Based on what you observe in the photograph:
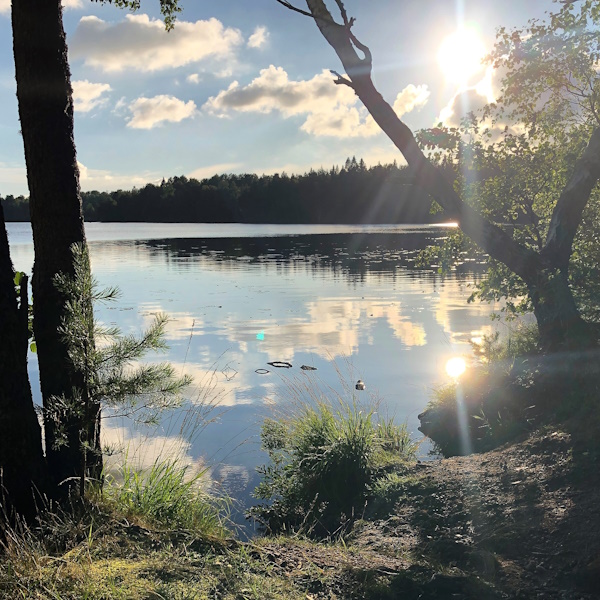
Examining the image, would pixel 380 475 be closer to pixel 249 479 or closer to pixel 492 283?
pixel 249 479

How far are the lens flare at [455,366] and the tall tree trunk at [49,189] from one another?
8751 mm


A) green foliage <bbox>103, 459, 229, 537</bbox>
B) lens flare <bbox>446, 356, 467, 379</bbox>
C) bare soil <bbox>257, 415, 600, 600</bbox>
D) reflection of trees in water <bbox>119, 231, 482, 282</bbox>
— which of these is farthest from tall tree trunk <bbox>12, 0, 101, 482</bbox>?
reflection of trees in water <bbox>119, 231, 482, 282</bbox>

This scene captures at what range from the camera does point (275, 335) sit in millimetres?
15367

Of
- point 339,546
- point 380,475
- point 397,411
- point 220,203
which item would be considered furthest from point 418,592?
point 220,203

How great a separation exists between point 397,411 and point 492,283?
10.7 feet

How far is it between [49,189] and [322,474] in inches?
161

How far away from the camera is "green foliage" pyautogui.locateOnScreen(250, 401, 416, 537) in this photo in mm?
6027

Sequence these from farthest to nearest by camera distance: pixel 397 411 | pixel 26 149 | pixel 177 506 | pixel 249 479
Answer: pixel 397 411
pixel 249 479
pixel 177 506
pixel 26 149

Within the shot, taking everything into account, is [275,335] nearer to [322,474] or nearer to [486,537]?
[322,474]

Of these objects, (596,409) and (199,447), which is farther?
(199,447)

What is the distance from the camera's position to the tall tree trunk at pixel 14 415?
13.3ft

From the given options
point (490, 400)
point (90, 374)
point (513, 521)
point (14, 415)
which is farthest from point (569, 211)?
point (14, 415)

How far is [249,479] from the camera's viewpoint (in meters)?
7.40

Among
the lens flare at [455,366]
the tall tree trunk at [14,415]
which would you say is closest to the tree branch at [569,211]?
the lens flare at [455,366]
